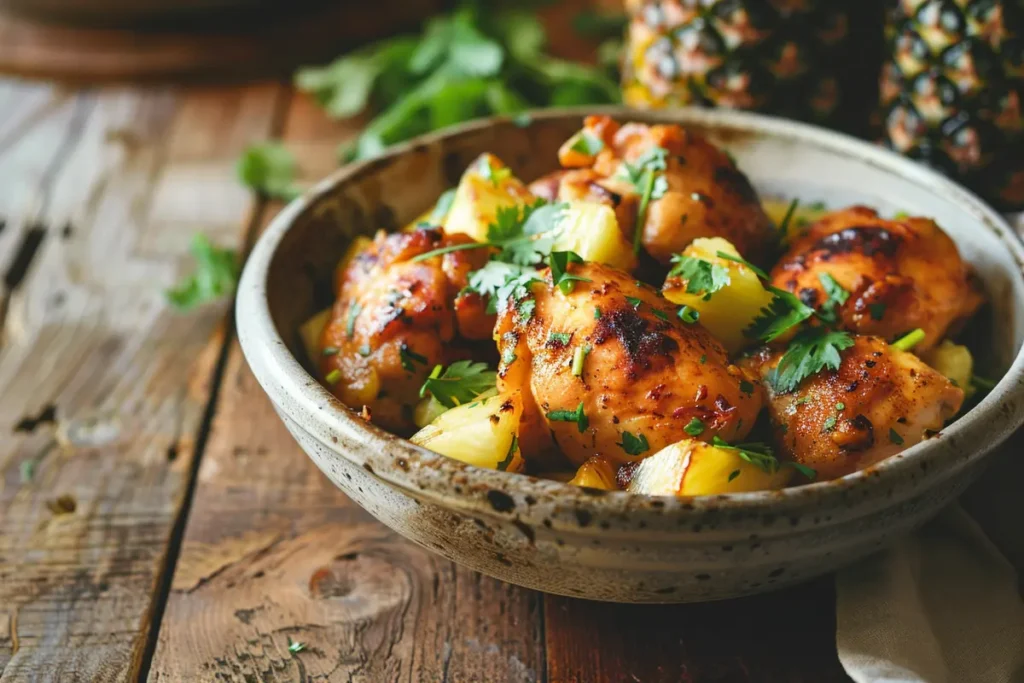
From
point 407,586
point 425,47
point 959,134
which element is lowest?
point 407,586

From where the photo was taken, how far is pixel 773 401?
1.61 metres

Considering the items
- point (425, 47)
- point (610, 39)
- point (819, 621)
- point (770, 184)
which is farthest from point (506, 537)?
point (610, 39)

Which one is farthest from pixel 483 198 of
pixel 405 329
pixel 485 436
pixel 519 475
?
pixel 519 475

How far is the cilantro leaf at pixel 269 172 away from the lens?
301 cm

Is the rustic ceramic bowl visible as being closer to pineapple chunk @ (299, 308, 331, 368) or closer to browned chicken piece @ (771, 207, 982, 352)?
pineapple chunk @ (299, 308, 331, 368)

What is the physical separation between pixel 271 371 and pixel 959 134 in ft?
5.67

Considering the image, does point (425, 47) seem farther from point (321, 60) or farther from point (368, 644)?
point (368, 644)

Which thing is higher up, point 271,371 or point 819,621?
point 271,371

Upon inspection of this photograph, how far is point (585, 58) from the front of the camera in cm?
363

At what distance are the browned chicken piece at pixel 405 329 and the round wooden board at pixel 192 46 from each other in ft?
7.40

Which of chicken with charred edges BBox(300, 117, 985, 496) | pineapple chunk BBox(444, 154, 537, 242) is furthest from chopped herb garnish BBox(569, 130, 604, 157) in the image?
pineapple chunk BBox(444, 154, 537, 242)

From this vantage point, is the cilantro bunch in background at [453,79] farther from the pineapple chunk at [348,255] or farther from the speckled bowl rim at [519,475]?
the speckled bowl rim at [519,475]

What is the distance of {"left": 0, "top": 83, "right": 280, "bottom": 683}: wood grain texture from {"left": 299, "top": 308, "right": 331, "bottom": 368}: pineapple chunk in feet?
1.45

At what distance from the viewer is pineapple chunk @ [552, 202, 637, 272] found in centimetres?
168
